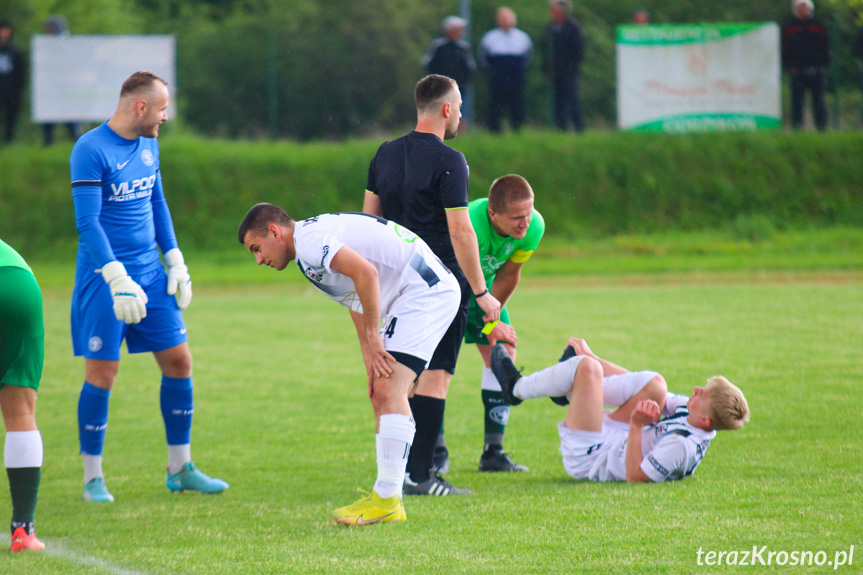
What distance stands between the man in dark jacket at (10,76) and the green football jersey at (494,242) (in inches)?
688

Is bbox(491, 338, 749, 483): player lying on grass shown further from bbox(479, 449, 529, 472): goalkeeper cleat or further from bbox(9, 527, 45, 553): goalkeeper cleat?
bbox(9, 527, 45, 553): goalkeeper cleat

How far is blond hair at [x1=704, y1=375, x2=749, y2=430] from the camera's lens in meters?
5.12

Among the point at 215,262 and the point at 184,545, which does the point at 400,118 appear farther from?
the point at 184,545

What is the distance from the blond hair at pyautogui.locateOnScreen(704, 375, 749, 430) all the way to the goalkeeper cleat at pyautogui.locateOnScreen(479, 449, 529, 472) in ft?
4.58

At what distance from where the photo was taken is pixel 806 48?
2086 centimetres

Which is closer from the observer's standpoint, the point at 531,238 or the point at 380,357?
the point at 380,357

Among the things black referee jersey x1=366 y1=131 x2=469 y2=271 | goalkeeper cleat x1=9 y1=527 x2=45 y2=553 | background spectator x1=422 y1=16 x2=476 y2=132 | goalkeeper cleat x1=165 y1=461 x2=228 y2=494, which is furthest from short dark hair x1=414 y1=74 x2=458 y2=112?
background spectator x1=422 y1=16 x2=476 y2=132

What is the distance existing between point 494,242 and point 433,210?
0.73 metres

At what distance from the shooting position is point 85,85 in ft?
71.2

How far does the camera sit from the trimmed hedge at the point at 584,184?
71.7ft

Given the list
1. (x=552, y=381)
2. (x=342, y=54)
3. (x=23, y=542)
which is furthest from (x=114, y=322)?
(x=342, y=54)

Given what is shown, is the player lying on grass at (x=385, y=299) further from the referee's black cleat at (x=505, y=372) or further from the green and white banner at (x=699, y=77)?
the green and white banner at (x=699, y=77)

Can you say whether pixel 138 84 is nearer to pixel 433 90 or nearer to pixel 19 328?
pixel 433 90

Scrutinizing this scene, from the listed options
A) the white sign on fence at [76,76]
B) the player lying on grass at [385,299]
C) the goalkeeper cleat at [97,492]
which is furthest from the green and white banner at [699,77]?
the goalkeeper cleat at [97,492]
